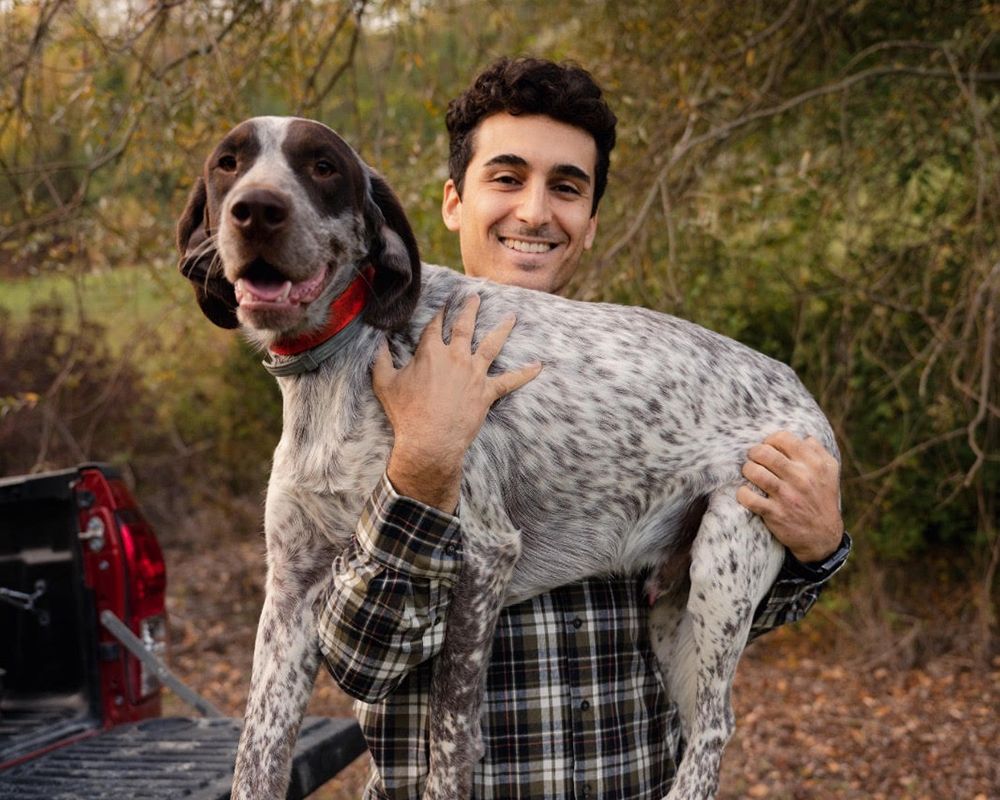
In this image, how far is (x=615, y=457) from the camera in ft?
7.33

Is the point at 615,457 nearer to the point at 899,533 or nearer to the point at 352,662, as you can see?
the point at 352,662

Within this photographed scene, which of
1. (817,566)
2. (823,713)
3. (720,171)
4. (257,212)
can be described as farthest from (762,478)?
(823,713)

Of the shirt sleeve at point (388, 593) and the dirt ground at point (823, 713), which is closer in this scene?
the shirt sleeve at point (388, 593)

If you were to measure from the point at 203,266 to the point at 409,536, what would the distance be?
2.01 ft

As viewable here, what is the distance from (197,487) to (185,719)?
657 cm

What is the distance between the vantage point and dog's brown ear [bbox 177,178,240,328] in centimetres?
201

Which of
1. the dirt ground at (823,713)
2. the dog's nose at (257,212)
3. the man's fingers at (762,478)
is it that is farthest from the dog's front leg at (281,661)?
the dirt ground at (823,713)

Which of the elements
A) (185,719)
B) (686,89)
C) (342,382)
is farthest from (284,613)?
(686,89)

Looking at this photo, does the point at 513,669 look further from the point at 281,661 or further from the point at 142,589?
the point at 142,589

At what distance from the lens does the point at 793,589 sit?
7.75 feet

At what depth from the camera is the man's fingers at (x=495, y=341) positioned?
2.09 m

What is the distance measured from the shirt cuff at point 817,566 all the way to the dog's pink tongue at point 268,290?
115 cm

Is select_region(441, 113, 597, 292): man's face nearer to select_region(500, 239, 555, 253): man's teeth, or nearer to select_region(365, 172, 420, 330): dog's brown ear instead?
select_region(500, 239, 555, 253): man's teeth

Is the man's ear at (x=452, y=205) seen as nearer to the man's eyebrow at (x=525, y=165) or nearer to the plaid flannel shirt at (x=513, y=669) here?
the man's eyebrow at (x=525, y=165)
